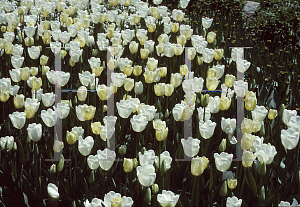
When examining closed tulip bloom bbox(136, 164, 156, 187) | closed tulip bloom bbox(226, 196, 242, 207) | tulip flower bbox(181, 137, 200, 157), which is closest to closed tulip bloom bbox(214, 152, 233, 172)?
tulip flower bbox(181, 137, 200, 157)

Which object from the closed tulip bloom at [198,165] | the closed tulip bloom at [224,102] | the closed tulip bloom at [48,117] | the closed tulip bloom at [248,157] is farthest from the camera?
the closed tulip bloom at [224,102]

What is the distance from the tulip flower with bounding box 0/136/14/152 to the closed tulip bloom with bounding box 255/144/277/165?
5.09ft

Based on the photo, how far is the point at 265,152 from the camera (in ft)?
6.91

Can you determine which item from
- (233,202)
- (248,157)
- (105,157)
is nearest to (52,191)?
(105,157)

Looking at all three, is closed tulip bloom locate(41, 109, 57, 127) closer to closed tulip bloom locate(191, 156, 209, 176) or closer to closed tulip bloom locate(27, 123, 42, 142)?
closed tulip bloom locate(27, 123, 42, 142)

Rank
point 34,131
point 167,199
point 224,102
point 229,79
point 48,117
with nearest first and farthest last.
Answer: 1. point 167,199
2. point 34,131
3. point 48,117
4. point 224,102
5. point 229,79

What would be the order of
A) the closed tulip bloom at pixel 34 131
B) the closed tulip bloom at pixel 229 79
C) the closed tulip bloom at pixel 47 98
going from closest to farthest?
1. the closed tulip bloom at pixel 34 131
2. the closed tulip bloom at pixel 47 98
3. the closed tulip bloom at pixel 229 79

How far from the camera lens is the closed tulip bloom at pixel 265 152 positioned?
2.09 m

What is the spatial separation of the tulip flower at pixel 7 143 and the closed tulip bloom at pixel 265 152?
5.09 ft

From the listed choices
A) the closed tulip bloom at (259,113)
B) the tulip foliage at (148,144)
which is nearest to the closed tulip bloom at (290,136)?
the tulip foliage at (148,144)

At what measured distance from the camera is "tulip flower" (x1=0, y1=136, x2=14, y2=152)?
2.42m

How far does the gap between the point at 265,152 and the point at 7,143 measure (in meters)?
1.62

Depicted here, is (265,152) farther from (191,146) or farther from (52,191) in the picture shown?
(52,191)

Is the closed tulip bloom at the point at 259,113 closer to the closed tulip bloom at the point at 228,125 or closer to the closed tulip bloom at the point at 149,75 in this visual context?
the closed tulip bloom at the point at 228,125
